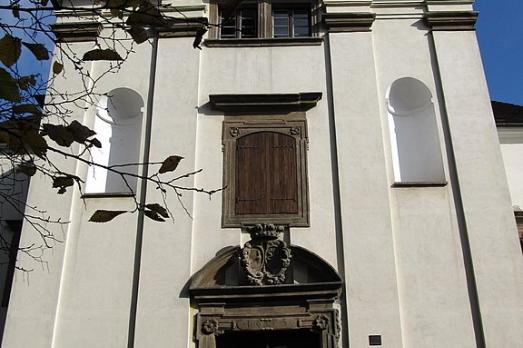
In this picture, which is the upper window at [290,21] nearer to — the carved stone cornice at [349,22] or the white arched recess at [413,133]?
the carved stone cornice at [349,22]

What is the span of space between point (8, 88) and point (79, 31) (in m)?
8.92

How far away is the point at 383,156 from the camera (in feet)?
35.4

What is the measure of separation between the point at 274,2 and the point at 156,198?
4.71 meters

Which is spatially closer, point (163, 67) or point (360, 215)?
point (360, 215)

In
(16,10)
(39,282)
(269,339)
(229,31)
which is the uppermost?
(229,31)

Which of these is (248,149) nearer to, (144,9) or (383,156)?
(383,156)

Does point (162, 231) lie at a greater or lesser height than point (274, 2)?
lesser

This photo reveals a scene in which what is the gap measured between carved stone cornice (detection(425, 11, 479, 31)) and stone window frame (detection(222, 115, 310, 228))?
3111mm

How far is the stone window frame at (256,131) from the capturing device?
10398 millimetres

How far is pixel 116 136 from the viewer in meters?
12.0

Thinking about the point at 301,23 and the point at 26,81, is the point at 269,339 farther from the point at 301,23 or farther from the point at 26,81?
the point at 26,81

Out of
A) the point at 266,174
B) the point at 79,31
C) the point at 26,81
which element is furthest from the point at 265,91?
the point at 26,81

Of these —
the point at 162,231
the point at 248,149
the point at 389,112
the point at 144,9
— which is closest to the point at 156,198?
the point at 162,231

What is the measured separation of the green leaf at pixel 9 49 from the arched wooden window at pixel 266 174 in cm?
676
